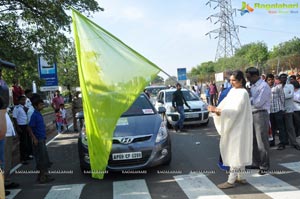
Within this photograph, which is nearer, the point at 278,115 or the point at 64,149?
the point at 278,115

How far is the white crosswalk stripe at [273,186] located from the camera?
17.1 ft

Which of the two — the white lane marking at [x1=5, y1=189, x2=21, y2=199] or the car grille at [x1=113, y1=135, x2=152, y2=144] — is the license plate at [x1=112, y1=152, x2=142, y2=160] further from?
the white lane marking at [x1=5, y1=189, x2=21, y2=199]

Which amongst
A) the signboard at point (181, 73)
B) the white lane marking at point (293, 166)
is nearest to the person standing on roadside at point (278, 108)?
the white lane marking at point (293, 166)

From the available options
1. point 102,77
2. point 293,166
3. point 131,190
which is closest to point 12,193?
point 131,190

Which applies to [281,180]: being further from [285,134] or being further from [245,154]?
Answer: [285,134]

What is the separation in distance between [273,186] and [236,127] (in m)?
1.10

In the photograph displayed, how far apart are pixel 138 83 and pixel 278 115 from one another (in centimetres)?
463

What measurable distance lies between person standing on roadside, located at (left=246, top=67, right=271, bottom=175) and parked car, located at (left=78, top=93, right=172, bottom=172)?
1.69 m

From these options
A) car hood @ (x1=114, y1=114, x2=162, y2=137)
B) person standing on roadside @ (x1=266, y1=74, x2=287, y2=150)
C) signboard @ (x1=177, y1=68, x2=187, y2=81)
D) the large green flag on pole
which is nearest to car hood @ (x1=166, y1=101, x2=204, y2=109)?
person standing on roadside @ (x1=266, y1=74, x2=287, y2=150)

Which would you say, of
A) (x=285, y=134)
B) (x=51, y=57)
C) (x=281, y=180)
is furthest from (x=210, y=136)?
(x=51, y=57)

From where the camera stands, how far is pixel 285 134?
888cm

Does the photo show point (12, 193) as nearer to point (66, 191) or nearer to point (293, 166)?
point (66, 191)

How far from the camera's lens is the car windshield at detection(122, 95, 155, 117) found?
7.88 m

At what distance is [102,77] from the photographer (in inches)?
214
